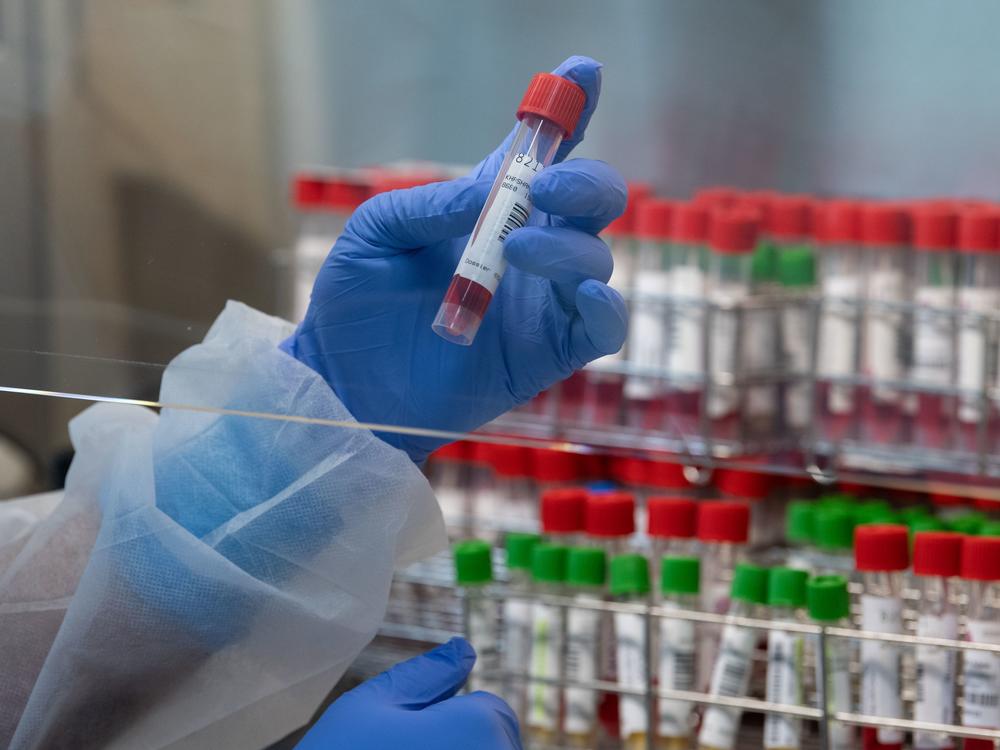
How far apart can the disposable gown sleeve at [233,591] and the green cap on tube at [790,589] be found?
29cm

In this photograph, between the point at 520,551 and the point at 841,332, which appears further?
the point at 841,332

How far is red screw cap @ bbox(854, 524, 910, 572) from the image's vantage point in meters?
0.96

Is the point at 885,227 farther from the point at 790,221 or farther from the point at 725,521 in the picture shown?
the point at 725,521

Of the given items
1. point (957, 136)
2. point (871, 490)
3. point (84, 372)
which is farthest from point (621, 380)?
point (957, 136)

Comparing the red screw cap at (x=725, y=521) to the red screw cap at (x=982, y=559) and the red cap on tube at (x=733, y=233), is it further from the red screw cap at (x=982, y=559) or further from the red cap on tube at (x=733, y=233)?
the red cap on tube at (x=733, y=233)

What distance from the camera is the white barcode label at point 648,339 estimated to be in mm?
1306

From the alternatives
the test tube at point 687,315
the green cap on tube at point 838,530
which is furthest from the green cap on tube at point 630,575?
the test tube at point 687,315

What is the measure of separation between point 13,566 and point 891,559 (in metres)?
0.70

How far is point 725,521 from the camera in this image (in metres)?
1.06

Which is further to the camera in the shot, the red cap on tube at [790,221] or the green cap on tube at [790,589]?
the red cap on tube at [790,221]

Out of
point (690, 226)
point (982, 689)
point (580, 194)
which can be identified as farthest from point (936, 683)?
point (690, 226)

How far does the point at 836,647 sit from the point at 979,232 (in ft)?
1.82

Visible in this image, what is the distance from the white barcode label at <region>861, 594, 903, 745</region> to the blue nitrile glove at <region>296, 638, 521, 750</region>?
0.29 metres

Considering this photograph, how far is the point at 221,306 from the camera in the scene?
955 millimetres
